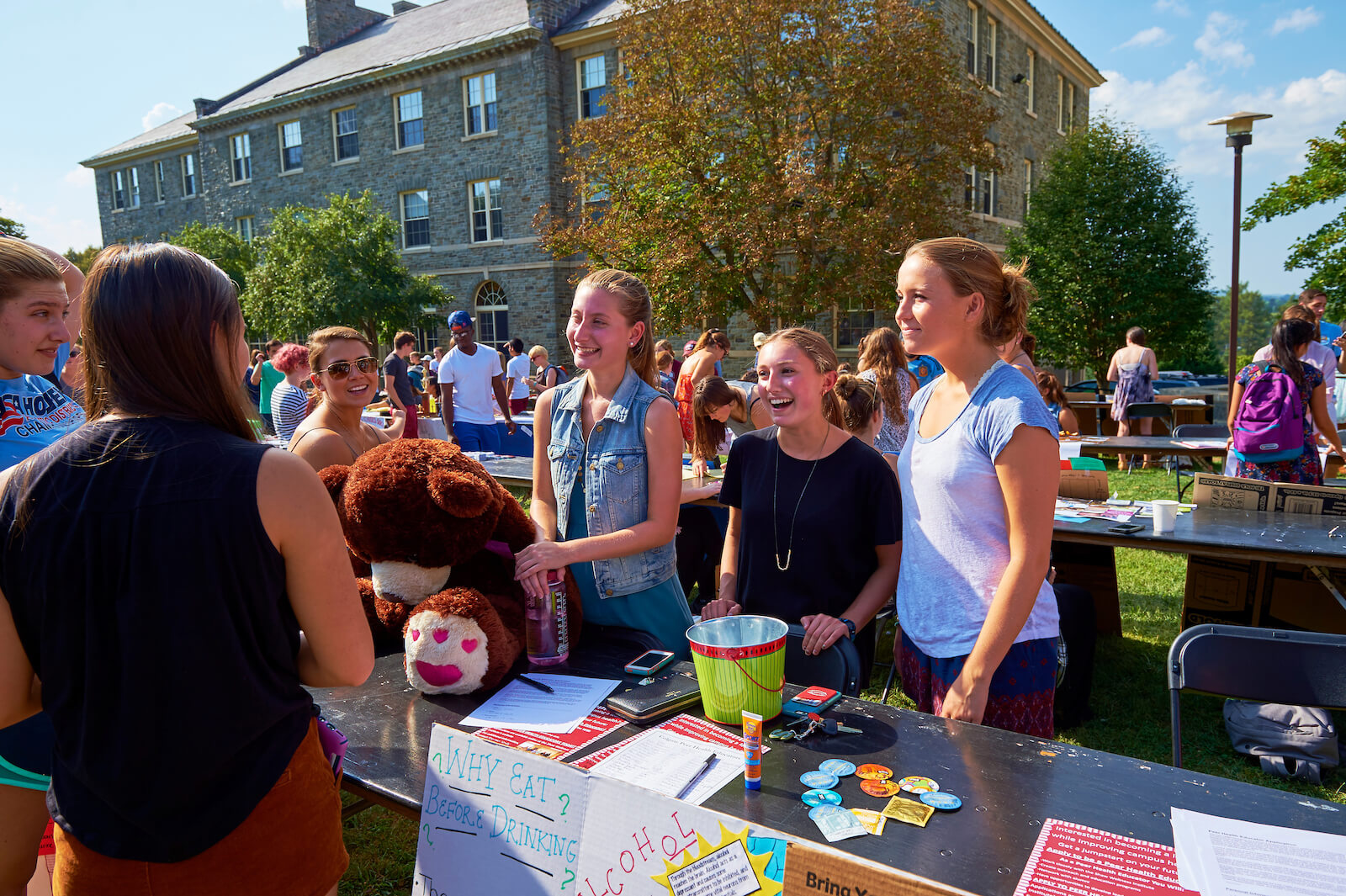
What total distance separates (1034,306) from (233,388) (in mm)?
21628

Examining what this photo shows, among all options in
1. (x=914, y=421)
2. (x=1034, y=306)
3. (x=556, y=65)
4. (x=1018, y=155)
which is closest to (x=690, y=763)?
(x=914, y=421)

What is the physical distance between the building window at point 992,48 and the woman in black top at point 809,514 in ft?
75.1

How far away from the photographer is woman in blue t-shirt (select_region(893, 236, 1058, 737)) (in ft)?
6.06

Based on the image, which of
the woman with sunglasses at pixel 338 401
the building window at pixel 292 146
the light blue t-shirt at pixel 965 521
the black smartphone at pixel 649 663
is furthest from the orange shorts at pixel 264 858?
the building window at pixel 292 146

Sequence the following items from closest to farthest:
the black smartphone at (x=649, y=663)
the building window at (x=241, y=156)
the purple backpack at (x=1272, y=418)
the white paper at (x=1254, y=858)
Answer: the white paper at (x=1254, y=858)
the black smartphone at (x=649, y=663)
the purple backpack at (x=1272, y=418)
the building window at (x=241, y=156)

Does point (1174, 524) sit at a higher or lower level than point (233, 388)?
lower

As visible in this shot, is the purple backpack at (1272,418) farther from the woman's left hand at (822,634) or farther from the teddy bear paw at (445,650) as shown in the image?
the teddy bear paw at (445,650)

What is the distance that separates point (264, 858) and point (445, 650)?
2.18 ft

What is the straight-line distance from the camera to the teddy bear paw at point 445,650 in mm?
2012

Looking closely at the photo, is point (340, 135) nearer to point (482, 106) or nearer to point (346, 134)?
point (346, 134)

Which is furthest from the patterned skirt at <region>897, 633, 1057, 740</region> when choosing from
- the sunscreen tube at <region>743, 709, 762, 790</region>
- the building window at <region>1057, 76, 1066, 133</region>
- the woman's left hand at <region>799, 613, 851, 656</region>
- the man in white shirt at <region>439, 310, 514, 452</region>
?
the building window at <region>1057, 76, 1066, 133</region>

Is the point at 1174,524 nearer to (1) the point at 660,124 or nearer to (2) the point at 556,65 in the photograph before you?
(1) the point at 660,124

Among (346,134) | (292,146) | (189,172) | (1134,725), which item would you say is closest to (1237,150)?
(1134,725)

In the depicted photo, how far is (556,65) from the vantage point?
23281 mm
